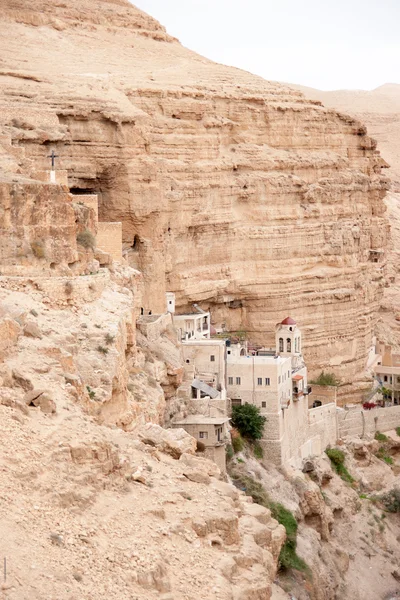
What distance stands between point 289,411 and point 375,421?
6848 mm

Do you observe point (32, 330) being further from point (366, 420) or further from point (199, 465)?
point (366, 420)

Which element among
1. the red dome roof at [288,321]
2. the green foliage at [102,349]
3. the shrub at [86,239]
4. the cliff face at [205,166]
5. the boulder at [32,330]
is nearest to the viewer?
the boulder at [32,330]

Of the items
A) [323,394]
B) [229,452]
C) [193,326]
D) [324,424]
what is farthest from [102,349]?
[323,394]

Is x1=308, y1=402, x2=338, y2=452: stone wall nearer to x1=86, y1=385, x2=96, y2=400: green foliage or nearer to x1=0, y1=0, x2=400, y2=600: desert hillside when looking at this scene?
x1=0, y1=0, x2=400, y2=600: desert hillside

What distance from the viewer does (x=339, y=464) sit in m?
41.7

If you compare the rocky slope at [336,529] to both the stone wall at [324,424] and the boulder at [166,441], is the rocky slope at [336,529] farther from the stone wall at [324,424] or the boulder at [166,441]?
the boulder at [166,441]

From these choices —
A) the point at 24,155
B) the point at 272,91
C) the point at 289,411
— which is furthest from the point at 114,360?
the point at 272,91

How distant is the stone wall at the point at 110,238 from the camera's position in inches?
1426

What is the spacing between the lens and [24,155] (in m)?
35.6

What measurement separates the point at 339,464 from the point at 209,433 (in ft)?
28.9

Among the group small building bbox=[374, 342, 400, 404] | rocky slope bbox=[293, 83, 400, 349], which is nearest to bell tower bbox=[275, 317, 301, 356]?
small building bbox=[374, 342, 400, 404]

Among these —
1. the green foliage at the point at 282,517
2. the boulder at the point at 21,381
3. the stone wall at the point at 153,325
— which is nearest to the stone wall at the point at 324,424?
the green foliage at the point at 282,517

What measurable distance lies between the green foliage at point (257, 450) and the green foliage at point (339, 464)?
478 centimetres

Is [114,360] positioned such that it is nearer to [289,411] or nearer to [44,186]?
[44,186]
